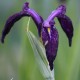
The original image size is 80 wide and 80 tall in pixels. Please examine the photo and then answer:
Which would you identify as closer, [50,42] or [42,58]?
[50,42]

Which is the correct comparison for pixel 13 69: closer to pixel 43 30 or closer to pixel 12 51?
pixel 12 51

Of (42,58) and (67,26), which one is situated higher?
(67,26)

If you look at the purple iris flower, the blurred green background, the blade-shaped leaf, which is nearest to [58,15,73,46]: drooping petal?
the purple iris flower

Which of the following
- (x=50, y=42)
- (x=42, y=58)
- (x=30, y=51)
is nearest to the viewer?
(x=50, y=42)

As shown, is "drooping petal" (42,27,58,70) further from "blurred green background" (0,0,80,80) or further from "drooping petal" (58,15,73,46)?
"blurred green background" (0,0,80,80)

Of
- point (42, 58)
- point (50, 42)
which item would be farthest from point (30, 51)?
point (50, 42)

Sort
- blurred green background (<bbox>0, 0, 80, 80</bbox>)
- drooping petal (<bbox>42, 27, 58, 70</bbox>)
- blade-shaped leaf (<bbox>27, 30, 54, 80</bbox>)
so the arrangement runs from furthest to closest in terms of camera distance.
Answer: blurred green background (<bbox>0, 0, 80, 80</bbox>), blade-shaped leaf (<bbox>27, 30, 54, 80</bbox>), drooping petal (<bbox>42, 27, 58, 70</bbox>)

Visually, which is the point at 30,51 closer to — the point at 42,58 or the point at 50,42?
the point at 42,58

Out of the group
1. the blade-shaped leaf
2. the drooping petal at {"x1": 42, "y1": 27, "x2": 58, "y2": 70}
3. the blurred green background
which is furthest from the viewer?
the blurred green background

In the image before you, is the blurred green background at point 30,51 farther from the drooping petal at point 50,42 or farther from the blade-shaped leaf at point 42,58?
the drooping petal at point 50,42
